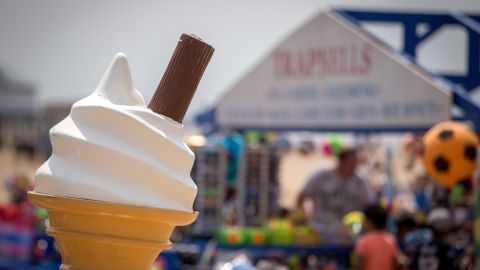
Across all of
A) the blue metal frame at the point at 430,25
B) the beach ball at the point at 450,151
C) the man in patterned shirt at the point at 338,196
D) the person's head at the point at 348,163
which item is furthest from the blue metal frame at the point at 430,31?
the man in patterned shirt at the point at 338,196

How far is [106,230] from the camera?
2.61m

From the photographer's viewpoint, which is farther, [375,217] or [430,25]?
[430,25]

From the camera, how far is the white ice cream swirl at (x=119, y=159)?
2.62 meters

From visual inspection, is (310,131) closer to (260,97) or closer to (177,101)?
(260,97)

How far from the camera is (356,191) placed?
38.8ft

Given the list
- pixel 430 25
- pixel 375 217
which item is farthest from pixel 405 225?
pixel 430 25

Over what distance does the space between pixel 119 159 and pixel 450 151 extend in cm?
668

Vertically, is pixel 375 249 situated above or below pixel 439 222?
above

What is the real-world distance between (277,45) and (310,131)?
38.4 inches

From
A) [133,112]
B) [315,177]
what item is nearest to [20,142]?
[315,177]

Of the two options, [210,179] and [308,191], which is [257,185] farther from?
[308,191]

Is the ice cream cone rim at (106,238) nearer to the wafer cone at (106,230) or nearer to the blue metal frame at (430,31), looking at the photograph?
the wafer cone at (106,230)

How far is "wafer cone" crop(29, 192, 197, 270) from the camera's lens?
2568 millimetres

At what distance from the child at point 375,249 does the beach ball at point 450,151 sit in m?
0.67
